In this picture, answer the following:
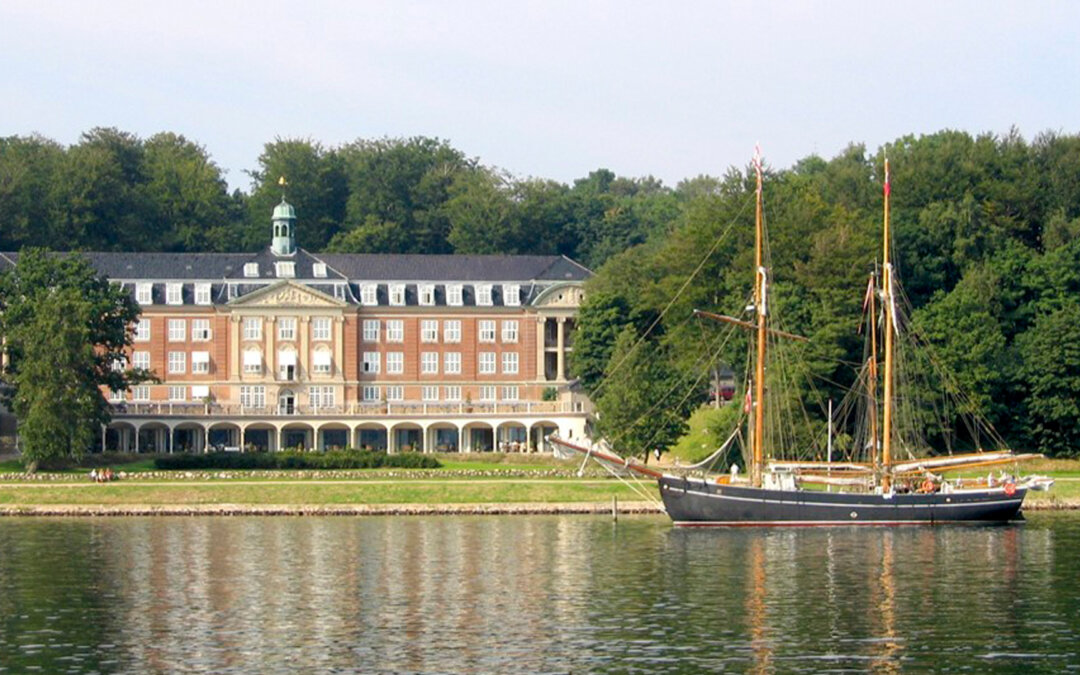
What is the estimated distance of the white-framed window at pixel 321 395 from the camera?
12802 cm

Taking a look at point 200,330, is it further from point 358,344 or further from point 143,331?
point 358,344

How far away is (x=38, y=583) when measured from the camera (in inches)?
2205

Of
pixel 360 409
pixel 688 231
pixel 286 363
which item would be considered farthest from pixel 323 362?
pixel 688 231

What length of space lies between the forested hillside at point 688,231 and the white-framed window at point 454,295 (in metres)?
10.2

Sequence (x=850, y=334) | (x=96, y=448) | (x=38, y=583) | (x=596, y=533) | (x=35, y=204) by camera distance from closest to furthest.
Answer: (x=38, y=583) → (x=596, y=533) → (x=850, y=334) → (x=96, y=448) → (x=35, y=204)

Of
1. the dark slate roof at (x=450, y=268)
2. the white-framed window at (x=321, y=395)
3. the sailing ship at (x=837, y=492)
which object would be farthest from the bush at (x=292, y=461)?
the dark slate roof at (x=450, y=268)

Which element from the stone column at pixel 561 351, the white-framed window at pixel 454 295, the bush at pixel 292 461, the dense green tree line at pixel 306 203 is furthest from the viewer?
the dense green tree line at pixel 306 203

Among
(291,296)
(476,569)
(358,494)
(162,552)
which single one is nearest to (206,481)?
(358,494)

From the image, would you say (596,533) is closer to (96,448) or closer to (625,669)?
(625,669)

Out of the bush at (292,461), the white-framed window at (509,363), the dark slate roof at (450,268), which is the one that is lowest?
the bush at (292,461)

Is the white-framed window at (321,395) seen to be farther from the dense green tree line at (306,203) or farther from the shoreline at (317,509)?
the shoreline at (317,509)

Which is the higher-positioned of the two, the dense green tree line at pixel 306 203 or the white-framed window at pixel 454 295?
the dense green tree line at pixel 306 203

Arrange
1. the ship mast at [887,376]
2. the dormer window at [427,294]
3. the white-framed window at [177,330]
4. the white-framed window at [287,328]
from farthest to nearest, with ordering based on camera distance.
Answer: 1. the dormer window at [427,294]
2. the white-framed window at [287,328]
3. the white-framed window at [177,330]
4. the ship mast at [887,376]

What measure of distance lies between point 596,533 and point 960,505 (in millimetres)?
16137
